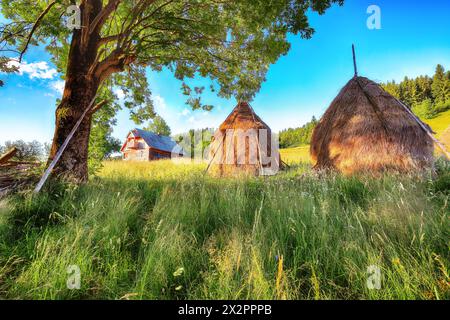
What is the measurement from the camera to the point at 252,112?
11062 millimetres

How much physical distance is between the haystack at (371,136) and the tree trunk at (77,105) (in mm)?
7691

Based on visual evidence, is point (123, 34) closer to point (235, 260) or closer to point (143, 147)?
point (235, 260)

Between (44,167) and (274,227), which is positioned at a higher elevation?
(44,167)

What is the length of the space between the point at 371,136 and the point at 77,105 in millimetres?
8626

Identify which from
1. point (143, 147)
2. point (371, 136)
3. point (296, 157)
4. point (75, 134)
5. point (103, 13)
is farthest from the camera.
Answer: point (143, 147)

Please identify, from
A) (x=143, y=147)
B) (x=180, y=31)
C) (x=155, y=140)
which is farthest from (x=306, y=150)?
(x=180, y=31)

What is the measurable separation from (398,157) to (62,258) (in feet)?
26.3

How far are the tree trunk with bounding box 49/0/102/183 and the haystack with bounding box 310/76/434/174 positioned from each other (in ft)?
25.2

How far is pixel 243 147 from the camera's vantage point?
1002 cm

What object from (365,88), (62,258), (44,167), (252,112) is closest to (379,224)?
(62,258)

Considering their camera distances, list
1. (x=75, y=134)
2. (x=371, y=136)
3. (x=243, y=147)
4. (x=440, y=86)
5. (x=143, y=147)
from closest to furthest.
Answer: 1. (x=75, y=134)
2. (x=371, y=136)
3. (x=243, y=147)
4. (x=143, y=147)
5. (x=440, y=86)

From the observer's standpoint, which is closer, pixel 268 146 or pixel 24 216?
pixel 24 216

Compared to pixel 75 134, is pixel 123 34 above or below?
above

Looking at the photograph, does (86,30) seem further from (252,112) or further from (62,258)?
(252,112)
